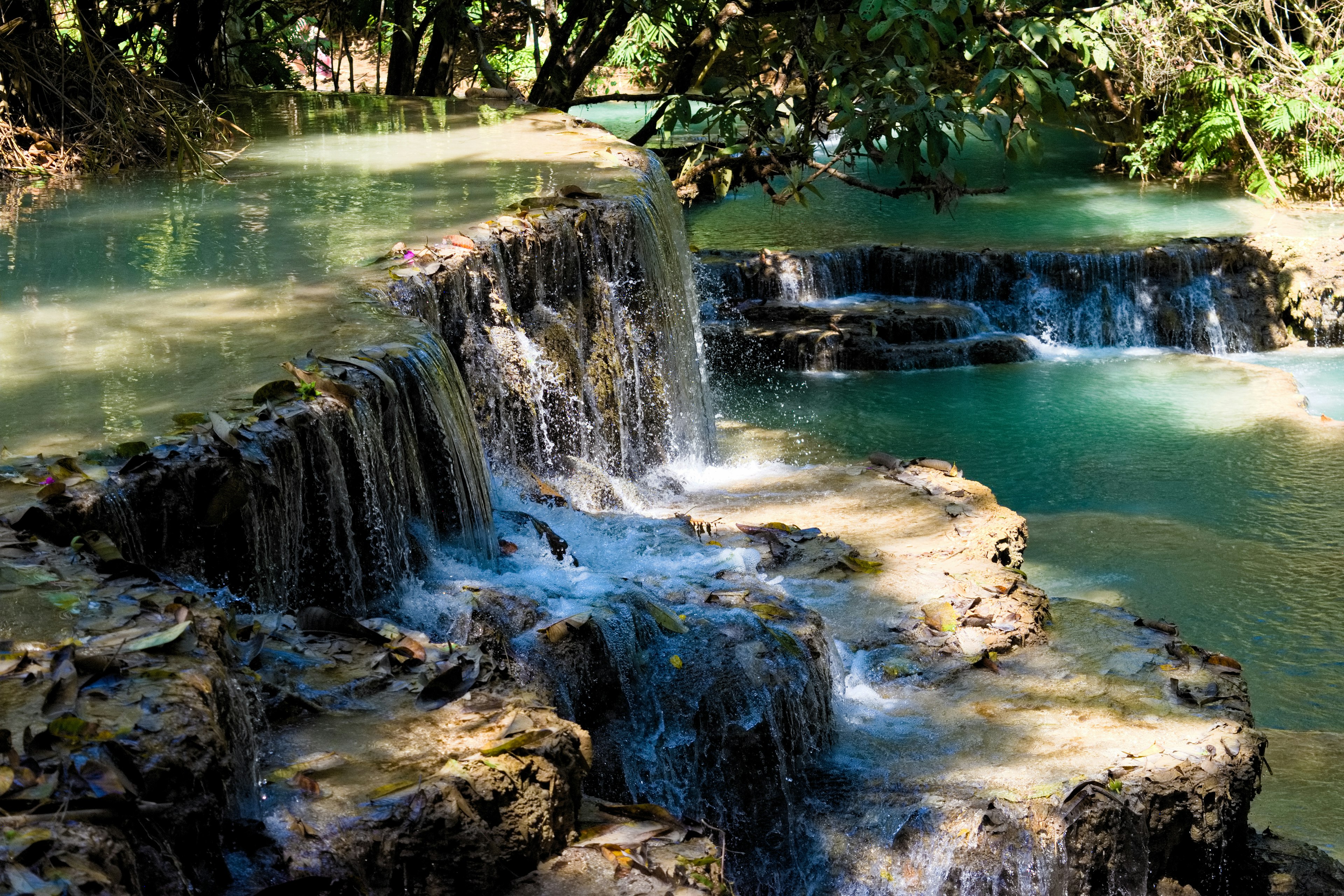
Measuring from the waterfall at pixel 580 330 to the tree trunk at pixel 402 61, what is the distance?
339 centimetres

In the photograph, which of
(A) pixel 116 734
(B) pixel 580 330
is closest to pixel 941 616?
(B) pixel 580 330

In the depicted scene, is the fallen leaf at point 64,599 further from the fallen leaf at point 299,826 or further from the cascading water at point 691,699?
the cascading water at point 691,699

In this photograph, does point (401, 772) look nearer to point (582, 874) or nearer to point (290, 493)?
point (582, 874)

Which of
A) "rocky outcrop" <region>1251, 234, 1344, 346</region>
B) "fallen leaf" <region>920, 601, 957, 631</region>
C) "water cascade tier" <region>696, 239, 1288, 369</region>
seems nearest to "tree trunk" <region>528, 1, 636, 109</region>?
"water cascade tier" <region>696, 239, 1288, 369</region>

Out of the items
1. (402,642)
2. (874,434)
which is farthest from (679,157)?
(402,642)

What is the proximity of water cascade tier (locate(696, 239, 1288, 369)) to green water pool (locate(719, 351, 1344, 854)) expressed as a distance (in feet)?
1.81

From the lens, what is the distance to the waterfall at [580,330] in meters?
6.11

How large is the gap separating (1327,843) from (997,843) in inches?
67.1

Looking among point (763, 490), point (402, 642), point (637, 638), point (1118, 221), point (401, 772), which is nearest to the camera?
point (401, 772)

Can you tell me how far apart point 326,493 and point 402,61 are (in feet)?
26.0

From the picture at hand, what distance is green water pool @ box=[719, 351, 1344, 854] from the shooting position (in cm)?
653

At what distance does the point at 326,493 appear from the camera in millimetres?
4121

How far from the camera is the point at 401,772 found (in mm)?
2967

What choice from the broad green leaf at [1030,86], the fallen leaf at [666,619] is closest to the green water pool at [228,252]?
the fallen leaf at [666,619]
